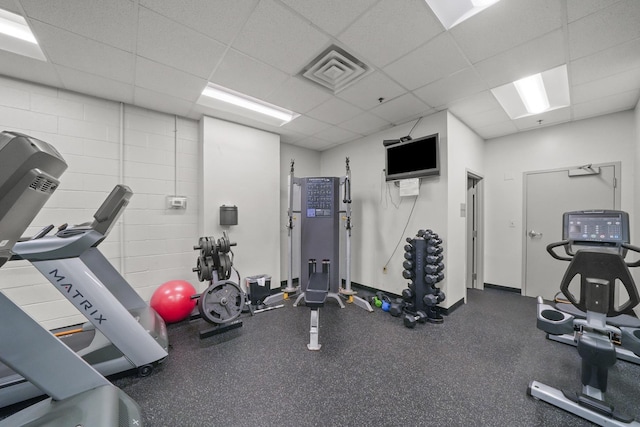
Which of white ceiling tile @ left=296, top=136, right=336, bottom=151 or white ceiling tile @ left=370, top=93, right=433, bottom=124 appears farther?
white ceiling tile @ left=296, top=136, right=336, bottom=151

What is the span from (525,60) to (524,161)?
2341 mm

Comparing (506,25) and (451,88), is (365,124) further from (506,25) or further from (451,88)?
(506,25)

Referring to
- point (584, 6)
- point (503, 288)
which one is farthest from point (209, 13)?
point (503, 288)

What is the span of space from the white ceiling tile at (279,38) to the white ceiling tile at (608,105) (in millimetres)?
3485

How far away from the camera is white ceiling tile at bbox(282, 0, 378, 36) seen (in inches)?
63.2

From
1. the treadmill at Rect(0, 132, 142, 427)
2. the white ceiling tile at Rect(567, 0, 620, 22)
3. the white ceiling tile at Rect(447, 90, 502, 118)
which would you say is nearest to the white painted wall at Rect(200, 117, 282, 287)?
the treadmill at Rect(0, 132, 142, 427)

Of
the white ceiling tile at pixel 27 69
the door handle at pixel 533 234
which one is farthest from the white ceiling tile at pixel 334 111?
the door handle at pixel 533 234

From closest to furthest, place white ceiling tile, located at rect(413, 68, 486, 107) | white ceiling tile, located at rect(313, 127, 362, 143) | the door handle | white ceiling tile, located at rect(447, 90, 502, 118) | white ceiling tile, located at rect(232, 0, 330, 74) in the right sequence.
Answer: white ceiling tile, located at rect(232, 0, 330, 74), white ceiling tile, located at rect(413, 68, 486, 107), white ceiling tile, located at rect(447, 90, 502, 118), the door handle, white ceiling tile, located at rect(313, 127, 362, 143)

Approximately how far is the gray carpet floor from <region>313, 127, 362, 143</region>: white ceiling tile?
2.97 m

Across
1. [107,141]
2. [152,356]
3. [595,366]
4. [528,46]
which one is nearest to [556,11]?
[528,46]

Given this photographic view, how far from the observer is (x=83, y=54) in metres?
2.08

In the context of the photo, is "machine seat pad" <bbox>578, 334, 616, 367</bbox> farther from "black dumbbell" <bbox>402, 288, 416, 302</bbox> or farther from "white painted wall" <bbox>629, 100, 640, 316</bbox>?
"white painted wall" <bbox>629, 100, 640, 316</bbox>

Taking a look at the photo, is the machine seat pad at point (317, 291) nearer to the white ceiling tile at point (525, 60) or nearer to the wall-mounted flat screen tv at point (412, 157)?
the wall-mounted flat screen tv at point (412, 157)

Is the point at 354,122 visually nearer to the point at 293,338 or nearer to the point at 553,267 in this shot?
the point at 293,338
